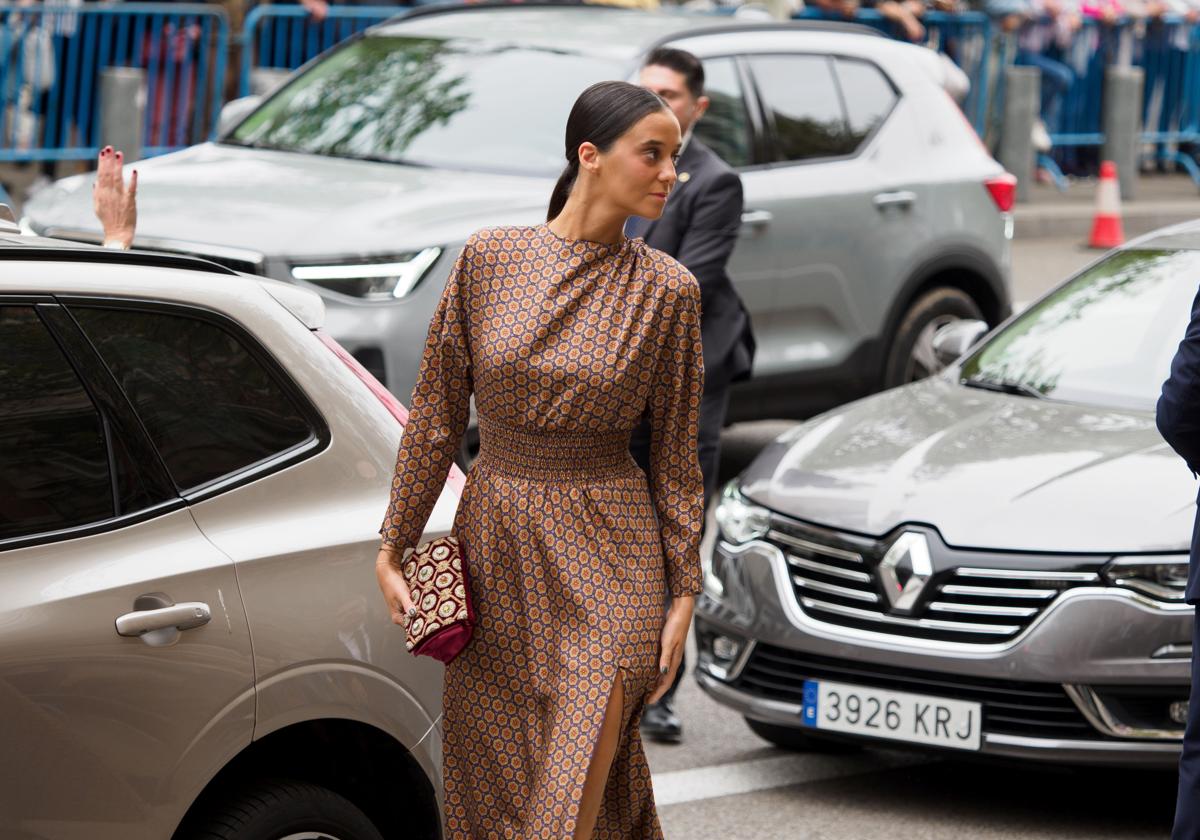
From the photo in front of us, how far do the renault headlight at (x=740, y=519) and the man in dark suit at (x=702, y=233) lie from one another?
194 millimetres

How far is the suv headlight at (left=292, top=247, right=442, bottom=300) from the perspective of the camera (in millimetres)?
6914

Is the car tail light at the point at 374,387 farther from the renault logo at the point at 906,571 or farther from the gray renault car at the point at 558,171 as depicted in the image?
the gray renault car at the point at 558,171

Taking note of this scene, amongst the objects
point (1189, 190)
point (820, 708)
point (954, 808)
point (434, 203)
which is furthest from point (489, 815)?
point (1189, 190)

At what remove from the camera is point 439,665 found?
→ 3.75 m

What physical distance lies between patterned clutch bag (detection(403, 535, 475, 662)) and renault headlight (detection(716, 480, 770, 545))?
2.01 m

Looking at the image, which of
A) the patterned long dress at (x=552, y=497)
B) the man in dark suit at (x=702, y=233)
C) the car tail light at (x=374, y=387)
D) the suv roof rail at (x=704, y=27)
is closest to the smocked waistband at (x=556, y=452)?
the patterned long dress at (x=552, y=497)

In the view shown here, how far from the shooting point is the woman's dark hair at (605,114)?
3.61m

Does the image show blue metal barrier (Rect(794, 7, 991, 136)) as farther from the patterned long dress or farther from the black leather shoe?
the patterned long dress

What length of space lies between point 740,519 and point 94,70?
8532 millimetres

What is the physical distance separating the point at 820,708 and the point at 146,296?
2.38m

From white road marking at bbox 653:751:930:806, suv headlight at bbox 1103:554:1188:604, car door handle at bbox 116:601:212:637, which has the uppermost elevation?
car door handle at bbox 116:601:212:637

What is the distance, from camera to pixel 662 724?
19.2ft

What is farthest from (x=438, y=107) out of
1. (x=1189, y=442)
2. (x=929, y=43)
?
(x=929, y=43)

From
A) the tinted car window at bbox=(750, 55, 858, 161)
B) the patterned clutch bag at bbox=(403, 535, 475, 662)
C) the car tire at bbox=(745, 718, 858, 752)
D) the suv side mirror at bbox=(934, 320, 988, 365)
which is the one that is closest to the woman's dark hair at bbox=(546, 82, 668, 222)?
the patterned clutch bag at bbox=(403, 535, 475, 662)
